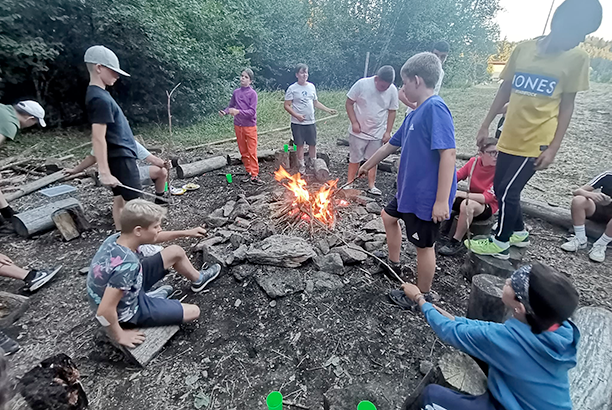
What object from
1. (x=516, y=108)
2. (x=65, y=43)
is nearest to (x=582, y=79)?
(x=516, y=108)

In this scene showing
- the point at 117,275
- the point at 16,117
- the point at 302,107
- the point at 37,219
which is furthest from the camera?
the point at 302,107

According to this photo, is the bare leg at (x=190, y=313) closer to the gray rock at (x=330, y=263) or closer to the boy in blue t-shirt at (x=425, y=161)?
the gray rock at (x=330, y=263)

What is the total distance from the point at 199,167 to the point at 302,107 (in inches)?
87.2

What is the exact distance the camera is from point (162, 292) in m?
3.06

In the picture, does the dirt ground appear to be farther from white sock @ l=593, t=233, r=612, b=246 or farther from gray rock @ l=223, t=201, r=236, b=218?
gray rock @ l=223, t=201, r=236, b=218

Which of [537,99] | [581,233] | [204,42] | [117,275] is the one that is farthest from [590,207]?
[204,42]

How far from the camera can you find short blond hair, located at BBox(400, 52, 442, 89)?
241cm

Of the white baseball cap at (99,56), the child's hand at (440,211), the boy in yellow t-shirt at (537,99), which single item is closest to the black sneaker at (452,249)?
the boy in yellow t-shirt at (537,99)

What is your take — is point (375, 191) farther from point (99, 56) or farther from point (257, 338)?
point (99, 56)

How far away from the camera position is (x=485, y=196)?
391 cm

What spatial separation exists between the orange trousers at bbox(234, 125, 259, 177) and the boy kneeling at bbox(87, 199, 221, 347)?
3528 millimetres

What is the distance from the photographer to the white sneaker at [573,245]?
3.98 meters

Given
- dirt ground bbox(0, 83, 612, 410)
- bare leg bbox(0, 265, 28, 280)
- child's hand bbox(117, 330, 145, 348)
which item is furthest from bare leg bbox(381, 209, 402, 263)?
bare leg bbox(0, 265, 28, 280)

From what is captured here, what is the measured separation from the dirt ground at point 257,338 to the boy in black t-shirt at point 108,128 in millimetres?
1077
